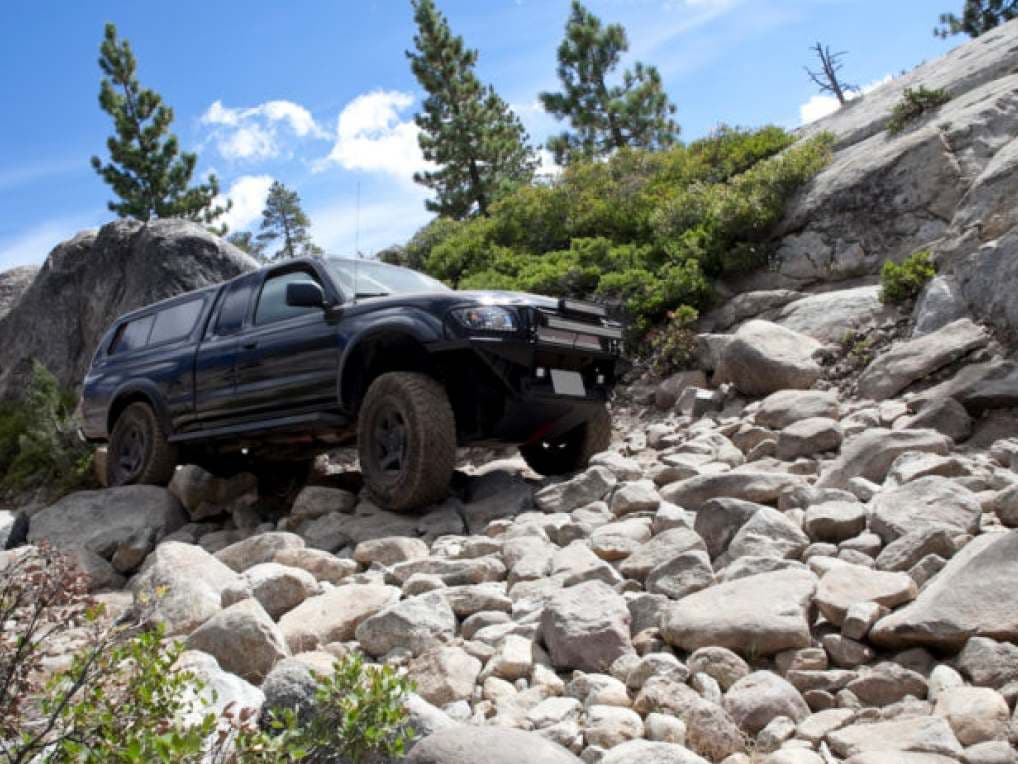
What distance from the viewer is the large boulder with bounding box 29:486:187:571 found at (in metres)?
7.05

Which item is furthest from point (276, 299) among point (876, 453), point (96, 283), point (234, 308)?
point (96, 283)

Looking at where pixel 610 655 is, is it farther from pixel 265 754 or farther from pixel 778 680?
pixel 265 754

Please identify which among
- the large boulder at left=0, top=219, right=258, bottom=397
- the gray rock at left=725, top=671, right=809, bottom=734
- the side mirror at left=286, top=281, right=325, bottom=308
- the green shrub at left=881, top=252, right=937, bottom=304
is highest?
the large boulder at left=0, top=219, right=258, bottom=397

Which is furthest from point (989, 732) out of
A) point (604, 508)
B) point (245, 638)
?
point (604, 508)

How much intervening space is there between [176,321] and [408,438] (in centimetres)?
365

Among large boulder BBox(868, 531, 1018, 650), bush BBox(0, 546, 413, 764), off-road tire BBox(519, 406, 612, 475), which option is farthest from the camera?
off-road tire BBox(519, 406, 612, 475)

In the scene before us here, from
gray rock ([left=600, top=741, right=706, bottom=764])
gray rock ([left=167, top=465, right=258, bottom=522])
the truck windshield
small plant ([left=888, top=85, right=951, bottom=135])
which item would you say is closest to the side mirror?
the truck windshield

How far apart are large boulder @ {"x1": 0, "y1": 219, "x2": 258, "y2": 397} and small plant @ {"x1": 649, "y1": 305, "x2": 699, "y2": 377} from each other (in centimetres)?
818

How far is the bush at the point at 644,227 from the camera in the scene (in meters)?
10.8

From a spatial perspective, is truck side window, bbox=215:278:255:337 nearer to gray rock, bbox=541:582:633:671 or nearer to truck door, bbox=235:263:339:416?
truck door, bbox=235:263:339:416

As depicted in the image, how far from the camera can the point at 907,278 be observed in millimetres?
8328

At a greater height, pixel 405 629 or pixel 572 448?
pixel 572 448

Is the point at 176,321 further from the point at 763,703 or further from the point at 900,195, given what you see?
the point at 900,195

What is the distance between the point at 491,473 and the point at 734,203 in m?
5.91
